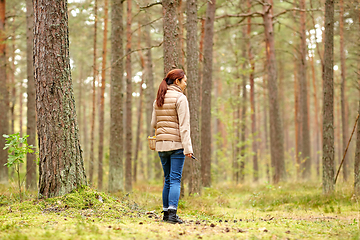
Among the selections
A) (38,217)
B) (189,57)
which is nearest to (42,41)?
(38,217)

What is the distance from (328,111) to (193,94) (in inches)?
153

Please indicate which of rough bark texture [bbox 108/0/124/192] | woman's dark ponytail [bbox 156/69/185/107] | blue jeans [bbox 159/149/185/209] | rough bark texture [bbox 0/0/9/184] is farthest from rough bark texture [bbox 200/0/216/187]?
rough bark texture [bbox 0/0/9/184]

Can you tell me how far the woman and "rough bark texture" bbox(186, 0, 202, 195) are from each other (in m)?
3.90

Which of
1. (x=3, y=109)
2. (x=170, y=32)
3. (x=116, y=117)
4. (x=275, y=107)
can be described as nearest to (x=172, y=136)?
(x=170, y=32)

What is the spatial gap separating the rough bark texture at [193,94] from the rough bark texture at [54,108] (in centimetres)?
414

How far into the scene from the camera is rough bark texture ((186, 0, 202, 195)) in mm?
8718

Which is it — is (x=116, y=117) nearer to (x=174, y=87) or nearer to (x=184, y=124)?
(x=174, y=87)

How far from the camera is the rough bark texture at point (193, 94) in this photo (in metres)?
8.72

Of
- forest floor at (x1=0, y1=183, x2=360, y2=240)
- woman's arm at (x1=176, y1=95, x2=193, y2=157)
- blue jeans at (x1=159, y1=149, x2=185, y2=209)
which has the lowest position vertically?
forest floor at (x1=0, y1=183, x2=360, y2=240)

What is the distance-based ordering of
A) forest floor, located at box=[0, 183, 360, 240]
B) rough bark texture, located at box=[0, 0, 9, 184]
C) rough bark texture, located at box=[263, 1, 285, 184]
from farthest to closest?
rough bark texture, located at box=[263, 1, 285, 184], rough bark texture, located at box=[0, 0, 9, 184], forest floor, located at box=[0, 183, 360, 240]

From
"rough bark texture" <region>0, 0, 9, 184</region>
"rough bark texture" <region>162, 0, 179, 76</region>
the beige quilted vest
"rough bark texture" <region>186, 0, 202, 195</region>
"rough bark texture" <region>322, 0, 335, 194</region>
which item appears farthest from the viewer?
"rough bark texture" <region>0, 0, 9, 184</region>

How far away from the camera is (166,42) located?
287 inches

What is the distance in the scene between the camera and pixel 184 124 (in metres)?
4.51

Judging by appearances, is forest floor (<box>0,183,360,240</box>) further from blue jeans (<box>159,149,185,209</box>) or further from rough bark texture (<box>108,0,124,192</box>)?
rough bark texture (<box>108,0,124,192</box>)
